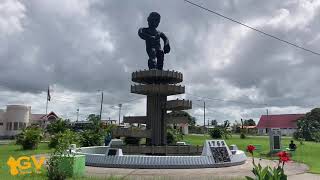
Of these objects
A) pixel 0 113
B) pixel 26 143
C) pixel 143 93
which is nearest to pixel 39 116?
pixel 0 113

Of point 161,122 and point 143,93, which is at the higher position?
point 143,93

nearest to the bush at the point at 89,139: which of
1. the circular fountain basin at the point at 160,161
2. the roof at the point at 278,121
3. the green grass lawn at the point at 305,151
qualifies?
the circular fountain basin at the point at 160,161

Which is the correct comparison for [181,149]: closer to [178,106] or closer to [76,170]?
[178,106]

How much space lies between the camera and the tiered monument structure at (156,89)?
2152 centimetres

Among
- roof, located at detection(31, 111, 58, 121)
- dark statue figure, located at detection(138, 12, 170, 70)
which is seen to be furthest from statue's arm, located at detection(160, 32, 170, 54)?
roof, located at detection(31, 111, 58, 121)

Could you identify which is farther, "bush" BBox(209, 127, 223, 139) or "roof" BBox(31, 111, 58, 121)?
"roof" BBox(31, 111, 58, 121)

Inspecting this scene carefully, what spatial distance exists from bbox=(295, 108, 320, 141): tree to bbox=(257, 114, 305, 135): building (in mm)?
21549

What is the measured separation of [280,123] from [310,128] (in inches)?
1544

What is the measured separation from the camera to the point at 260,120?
383ft

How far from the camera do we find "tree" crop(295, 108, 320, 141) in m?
66.2

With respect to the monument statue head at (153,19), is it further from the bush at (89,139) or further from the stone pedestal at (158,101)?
the bush at (89,139)

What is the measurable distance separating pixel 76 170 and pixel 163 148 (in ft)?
23.7

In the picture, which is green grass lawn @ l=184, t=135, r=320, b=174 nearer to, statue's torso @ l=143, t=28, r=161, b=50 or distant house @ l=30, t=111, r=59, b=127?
statue's torso @ l=143, t=28, r=161, b=50

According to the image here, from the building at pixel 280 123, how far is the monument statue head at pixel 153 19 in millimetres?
88378
